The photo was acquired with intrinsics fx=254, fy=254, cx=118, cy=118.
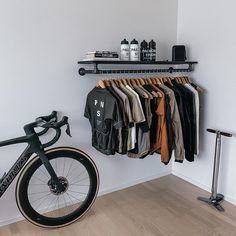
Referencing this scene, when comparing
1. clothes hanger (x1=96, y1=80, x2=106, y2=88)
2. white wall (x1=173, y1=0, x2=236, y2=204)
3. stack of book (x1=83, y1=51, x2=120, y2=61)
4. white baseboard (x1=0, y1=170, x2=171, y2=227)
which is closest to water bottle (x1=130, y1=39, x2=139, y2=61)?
stack of book (x1=83, y1=51, x2=120, y2=61)

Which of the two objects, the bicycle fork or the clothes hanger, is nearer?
the bicycle fork

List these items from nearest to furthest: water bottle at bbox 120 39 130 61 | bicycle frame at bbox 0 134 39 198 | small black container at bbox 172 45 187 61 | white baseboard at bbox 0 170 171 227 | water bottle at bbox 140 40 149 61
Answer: bicycle frame at bbox 0 134 39 198
white baseboard at bbox 0 170 171 227
water bottle at bbox 120 39 130 61
water bottle at bbox 140 40 149 61
small black container at bbox 172 45 187 61

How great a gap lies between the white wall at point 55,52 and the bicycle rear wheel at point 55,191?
0.20 metres

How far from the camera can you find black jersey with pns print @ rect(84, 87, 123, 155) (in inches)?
83.0

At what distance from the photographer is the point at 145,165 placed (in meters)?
3.01

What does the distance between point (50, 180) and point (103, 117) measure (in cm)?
70

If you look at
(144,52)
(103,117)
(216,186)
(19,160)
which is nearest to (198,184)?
(216,186)

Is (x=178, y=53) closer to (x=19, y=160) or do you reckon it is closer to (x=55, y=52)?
(x=55, y=52)

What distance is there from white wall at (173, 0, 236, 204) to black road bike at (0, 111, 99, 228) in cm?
127

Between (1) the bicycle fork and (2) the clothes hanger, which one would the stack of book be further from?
(1) the bicycle fork

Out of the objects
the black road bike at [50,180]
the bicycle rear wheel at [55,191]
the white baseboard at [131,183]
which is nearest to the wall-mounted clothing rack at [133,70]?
the black road bike at [50,180]

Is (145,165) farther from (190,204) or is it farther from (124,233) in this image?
(124,233)

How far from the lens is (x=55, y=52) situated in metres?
2.24

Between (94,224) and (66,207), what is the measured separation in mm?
421
